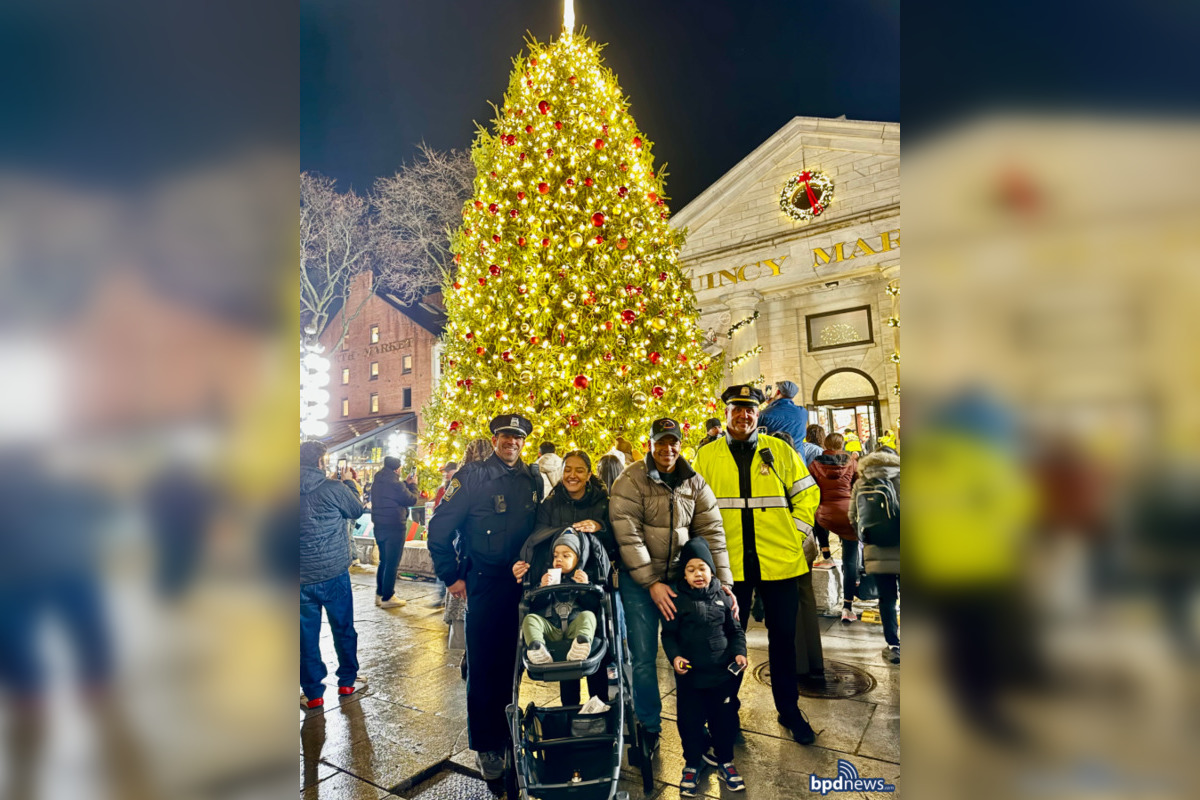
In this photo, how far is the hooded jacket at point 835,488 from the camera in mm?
5121

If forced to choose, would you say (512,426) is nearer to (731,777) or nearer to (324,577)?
(324,577)

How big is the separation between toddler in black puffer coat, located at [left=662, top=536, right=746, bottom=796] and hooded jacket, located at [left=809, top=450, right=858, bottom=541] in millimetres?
2515

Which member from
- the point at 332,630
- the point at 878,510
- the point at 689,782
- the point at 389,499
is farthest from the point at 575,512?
the point at 389,499

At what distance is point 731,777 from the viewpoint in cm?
286

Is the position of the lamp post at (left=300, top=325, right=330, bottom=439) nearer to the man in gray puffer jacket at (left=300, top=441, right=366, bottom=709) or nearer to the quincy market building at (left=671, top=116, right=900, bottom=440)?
the man in gray puffer jacket at (left=300, top=441, right=366, bottom=709)

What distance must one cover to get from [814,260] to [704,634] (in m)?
12.5

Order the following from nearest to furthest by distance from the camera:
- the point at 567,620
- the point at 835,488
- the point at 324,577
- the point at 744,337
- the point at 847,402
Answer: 1. the point at 567,620
2. the point at 324,577
3. the point at 835,488
4. the point at 847,402
5. the point at 744,337

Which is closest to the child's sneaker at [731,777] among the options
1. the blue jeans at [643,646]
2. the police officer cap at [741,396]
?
the blue jeans at [643,646]

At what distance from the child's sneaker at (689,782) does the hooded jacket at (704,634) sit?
1.34ft
